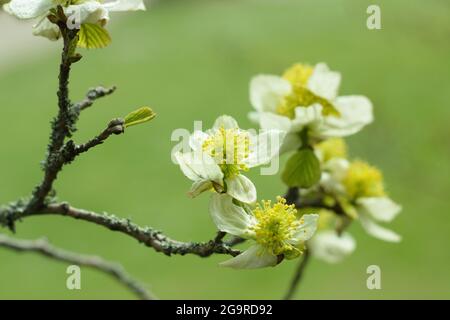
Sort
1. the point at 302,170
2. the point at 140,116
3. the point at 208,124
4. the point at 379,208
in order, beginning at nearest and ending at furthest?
the point at 140,116 < the point at 302,170 < the point at 379,208 < the point at 208,124

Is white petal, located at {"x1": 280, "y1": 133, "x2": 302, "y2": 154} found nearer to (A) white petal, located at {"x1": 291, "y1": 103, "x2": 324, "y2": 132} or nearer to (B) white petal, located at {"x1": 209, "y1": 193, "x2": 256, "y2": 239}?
(A) white petal, located at {"x1": 291, "y1": 103, "x2": 324, "y2": 132}

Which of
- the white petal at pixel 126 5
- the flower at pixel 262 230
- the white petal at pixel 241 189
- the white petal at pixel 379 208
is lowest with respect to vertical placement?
the flower at pixel 262 230

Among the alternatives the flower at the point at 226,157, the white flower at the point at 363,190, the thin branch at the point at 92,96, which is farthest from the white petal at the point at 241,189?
the white flower at the point at 363,190

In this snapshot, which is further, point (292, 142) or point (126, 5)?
point (292, 142)

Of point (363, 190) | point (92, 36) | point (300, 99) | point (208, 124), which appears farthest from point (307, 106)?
point (208, 124)

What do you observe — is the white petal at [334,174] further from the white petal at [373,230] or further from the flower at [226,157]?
the flower at [226,157]

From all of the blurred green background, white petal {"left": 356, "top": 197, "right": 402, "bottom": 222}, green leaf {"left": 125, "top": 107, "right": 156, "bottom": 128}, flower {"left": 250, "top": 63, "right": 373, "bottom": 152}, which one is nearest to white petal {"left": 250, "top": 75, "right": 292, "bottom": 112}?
flower {"left": 250, "top": 63, "right": 373, "bottom": 152}

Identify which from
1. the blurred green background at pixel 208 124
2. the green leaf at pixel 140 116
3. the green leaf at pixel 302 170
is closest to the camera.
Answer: the green leaf at pixel 140 116

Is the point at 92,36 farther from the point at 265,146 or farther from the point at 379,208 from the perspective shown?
the point at 379,208
